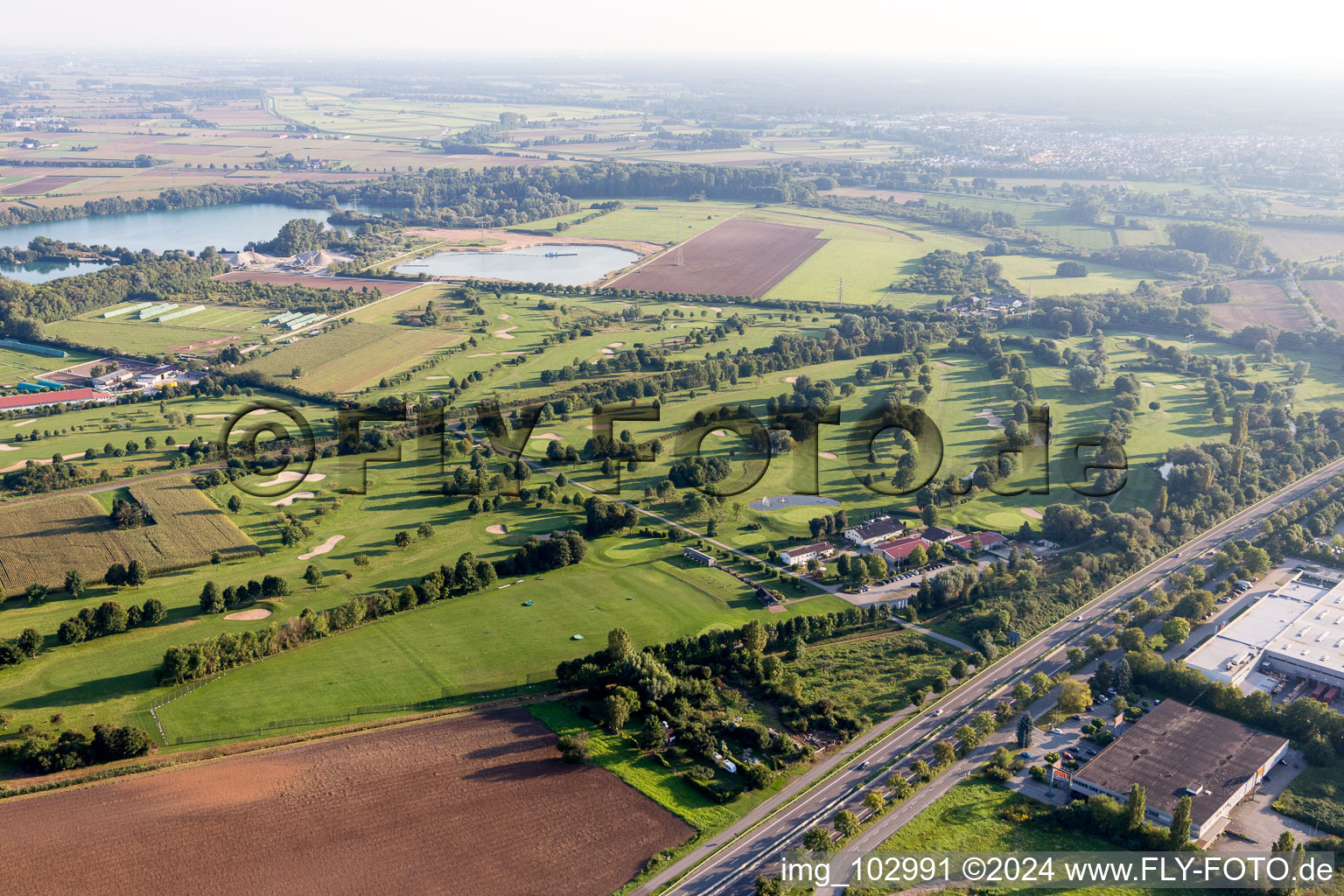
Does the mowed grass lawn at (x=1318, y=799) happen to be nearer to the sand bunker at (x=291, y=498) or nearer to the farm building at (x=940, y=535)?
the farm building at (x=940, y=535)

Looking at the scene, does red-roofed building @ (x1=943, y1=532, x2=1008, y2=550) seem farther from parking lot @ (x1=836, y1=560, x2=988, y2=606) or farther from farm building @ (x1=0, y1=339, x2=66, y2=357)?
farm building @ (x1=0, y1=339, x2=66, y2=357)


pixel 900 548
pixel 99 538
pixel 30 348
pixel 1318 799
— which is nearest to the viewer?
pixel 1318 799

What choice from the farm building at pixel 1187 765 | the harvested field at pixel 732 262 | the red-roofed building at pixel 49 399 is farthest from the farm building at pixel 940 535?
the red-roofed building at pixel 49 399

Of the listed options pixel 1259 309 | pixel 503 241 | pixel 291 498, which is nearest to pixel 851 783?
pixel 291 498

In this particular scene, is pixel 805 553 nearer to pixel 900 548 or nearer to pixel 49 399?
pixel 900 548

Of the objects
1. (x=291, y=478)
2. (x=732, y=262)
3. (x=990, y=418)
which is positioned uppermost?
(x=732, y=262)

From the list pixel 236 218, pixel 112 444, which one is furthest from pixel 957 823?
pixel 236 218

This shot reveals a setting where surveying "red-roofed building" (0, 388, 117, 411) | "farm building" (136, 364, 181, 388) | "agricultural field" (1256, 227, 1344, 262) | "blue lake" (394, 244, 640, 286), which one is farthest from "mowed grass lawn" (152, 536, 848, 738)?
"agricultural field" (1256, 227, 1344, 262)

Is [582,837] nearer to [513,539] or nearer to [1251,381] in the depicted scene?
→ [513,539]
